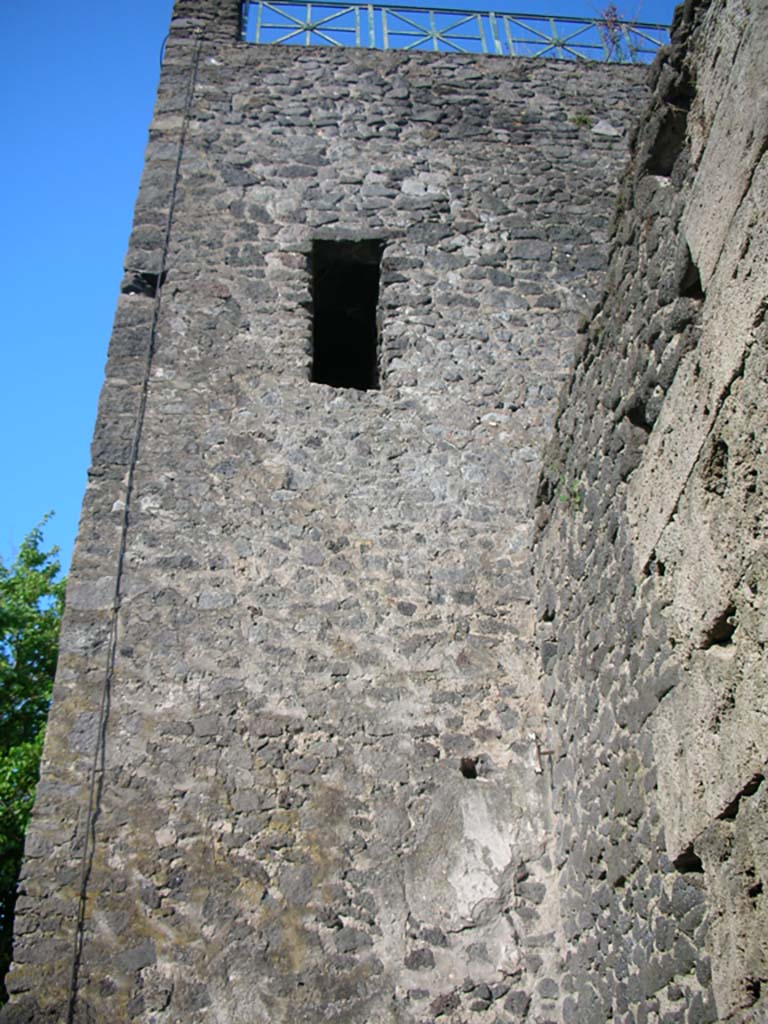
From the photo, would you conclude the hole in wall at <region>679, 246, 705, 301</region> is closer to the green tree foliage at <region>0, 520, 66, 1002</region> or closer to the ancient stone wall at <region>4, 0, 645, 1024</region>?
the ancient stone wall at <region>4, 0, 645, 1024</region>

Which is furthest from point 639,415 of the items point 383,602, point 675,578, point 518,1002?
point 518,1002

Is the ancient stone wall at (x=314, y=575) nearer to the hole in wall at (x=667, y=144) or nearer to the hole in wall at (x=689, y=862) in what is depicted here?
the hole in wall at (x=689, y=862)

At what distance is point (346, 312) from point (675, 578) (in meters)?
4.30

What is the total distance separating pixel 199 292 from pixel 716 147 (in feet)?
12.0

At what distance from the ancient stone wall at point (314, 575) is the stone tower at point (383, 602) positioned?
0.02m

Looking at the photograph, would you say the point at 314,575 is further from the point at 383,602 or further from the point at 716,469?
the point at 716,469

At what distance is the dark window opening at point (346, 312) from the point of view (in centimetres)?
652

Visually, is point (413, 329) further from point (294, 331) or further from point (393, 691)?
point (393, 691)

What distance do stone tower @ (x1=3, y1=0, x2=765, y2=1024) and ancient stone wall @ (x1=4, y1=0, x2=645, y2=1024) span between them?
0.7 inches

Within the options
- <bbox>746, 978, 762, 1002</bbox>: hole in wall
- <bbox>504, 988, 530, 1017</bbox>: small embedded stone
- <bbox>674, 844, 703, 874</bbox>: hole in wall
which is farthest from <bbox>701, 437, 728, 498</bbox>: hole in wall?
<bbox>504, 988, 530, 1017</bbox>: small embedded stone

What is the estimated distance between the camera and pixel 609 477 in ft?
13.2

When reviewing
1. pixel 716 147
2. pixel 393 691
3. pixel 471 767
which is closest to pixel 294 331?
pixel 393 691

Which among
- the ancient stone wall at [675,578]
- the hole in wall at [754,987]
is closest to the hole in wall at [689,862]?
the ancient stone wall at [675,578]

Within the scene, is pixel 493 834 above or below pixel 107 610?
below
